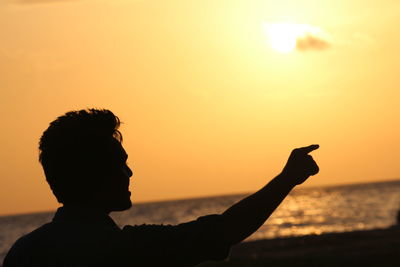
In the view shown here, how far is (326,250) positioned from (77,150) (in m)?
25.3

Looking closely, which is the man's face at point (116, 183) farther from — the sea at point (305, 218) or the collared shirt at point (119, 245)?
the sea at point (305, 218)

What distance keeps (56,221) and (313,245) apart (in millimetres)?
29638

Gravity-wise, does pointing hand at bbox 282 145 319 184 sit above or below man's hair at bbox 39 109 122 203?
below

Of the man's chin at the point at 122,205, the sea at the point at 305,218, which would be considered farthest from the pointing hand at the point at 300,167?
the sea at the point at 305,218

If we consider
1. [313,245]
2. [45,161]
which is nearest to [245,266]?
[313,245]

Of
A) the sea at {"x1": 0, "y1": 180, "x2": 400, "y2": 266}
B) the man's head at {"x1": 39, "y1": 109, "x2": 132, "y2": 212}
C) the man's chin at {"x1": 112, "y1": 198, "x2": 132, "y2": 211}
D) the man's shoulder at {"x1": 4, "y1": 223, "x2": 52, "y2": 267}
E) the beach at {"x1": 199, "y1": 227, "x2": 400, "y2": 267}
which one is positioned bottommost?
the sea at {"x1": 0, "y1": 180, "x2": 400, "y2": 266}

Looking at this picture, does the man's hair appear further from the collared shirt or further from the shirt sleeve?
the shirt sleeve

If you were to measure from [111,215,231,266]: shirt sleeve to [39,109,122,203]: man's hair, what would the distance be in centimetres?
27

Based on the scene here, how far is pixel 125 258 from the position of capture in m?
3.55

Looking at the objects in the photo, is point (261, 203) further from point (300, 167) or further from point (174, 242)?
point (174, 242)

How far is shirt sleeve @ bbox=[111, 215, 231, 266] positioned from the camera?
356 centimetres

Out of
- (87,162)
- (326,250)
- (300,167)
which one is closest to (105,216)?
(87,162)

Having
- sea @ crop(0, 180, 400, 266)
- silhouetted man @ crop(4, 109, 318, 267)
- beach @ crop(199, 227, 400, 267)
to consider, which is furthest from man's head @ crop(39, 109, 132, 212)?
sea @ crop(0, 180, 400, 266)

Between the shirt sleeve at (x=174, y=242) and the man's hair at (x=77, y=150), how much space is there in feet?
0.88
